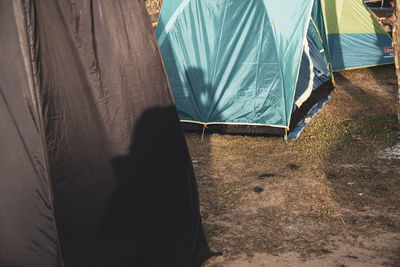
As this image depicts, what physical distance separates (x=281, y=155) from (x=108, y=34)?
373cm

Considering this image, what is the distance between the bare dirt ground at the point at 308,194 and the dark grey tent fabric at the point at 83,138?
1.11 metres

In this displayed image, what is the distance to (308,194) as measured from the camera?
4.92m

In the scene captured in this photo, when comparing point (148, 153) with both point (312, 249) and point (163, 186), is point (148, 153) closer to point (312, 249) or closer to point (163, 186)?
point (163, 186)

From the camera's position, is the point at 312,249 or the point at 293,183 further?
the point at 293,183

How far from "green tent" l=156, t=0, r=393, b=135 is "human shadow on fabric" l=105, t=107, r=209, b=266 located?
3.10 metres

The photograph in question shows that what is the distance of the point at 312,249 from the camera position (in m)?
3.91

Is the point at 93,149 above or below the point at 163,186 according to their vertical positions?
above

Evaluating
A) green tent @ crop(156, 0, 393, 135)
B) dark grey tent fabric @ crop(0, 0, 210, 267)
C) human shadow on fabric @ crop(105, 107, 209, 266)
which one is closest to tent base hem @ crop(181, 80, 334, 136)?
green tent @ crop(156, 0, 393, 135)

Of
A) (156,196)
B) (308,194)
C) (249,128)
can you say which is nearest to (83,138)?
(156,196)

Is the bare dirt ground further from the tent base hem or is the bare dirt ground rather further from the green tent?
the green tent

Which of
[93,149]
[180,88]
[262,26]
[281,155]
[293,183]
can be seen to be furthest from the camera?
[180,88]

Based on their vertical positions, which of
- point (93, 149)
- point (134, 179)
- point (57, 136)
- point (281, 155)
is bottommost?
point (281, 155)

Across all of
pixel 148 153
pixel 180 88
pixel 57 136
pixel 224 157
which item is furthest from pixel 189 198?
pixel 180 88

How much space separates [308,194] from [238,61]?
2642 millimetres
